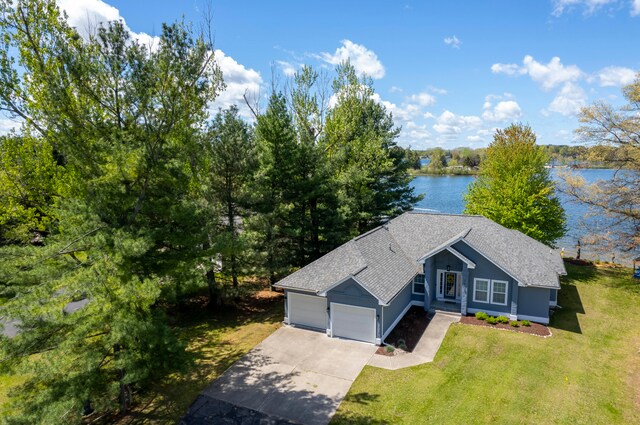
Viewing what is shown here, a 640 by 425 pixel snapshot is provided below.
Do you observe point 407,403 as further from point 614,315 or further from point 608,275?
point 608,275

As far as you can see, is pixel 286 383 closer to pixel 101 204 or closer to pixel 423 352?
pixel 423 352

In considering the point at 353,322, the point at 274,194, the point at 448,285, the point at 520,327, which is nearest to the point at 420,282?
the point at 448,285

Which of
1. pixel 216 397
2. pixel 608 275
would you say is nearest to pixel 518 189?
pixel 608 275

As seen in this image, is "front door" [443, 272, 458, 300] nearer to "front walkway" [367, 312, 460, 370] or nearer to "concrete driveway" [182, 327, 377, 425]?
"front walkway" [367, 312, 460, 370]

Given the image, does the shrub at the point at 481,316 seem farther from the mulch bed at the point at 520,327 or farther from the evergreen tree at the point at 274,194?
the evergreen tree at the point at 274,194

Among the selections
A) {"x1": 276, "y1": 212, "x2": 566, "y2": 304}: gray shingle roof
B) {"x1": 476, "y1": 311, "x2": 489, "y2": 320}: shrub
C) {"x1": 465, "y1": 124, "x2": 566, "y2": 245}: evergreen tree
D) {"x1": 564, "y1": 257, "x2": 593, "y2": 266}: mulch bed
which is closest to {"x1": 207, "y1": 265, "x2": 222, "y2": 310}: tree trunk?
{"x1": 276, "y1": 212, "x2": 566, "y2": 304}: gray shingle roof

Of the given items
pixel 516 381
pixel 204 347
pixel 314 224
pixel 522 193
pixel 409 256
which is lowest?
pixel 204 347
